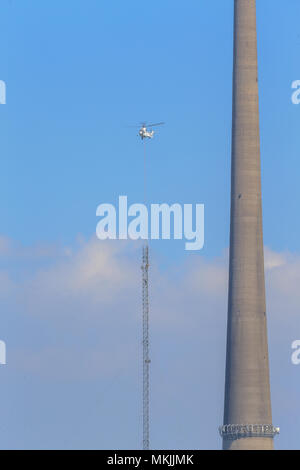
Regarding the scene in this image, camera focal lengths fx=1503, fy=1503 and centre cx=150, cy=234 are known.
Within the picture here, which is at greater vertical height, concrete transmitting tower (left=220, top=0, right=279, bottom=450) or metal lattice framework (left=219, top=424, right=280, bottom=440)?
concrete transmitting tower (left=220, top=0, right=279, bottom=450)

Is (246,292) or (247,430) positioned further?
(246,292)

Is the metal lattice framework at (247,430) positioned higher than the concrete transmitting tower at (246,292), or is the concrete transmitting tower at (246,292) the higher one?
the concrete transmitting tower at (246,292)

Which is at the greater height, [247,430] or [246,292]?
[246,292]
